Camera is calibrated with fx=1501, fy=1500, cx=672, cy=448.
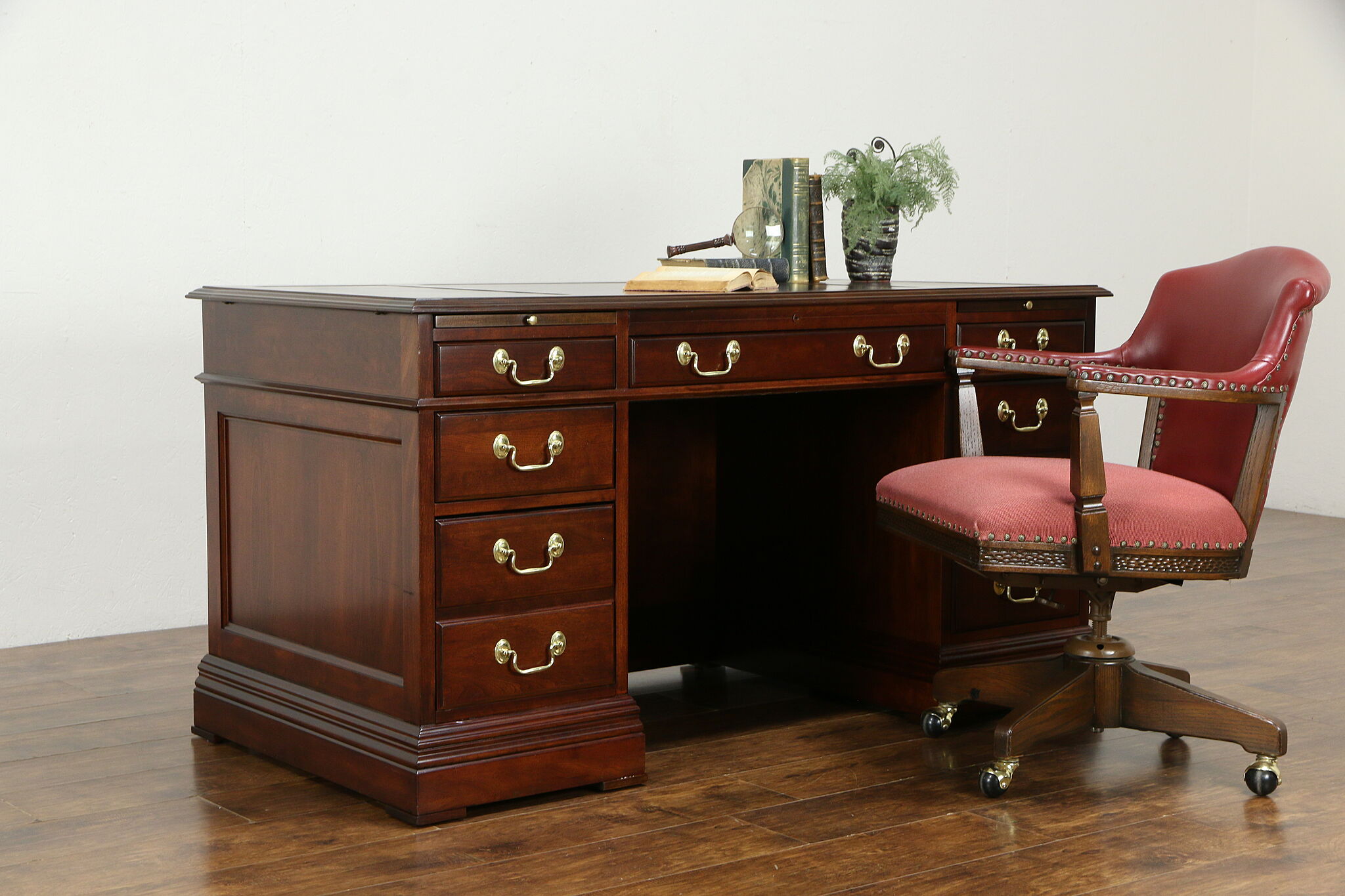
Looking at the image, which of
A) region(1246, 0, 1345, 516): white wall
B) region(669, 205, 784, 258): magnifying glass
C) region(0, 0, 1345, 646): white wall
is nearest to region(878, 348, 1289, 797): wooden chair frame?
region(669, 205, 784, 258): magnifying glass

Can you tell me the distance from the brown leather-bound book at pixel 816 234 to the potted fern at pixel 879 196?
64 millimetres

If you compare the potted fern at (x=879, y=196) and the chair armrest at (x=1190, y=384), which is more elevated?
the potted fern at (x=879, y=196)

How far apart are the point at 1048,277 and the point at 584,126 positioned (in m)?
1.98

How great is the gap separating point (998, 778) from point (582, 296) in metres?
1.04

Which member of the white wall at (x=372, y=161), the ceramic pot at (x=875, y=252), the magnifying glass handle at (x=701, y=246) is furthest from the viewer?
the white wall at (x=372, y=161)

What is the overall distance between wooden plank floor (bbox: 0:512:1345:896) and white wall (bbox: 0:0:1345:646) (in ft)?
1.80

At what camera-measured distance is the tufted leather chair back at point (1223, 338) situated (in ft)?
8.00

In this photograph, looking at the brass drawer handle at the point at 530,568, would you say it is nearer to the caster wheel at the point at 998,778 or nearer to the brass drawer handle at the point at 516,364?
the brass drawer handle at the point at 516,364

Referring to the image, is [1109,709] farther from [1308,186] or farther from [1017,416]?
[1308,186]

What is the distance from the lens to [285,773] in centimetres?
255

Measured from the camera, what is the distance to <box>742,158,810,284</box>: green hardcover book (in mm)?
3047

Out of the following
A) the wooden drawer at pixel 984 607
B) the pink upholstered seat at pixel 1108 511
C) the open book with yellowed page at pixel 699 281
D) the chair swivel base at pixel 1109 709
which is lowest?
the chair swivel base at pixel 1109 709

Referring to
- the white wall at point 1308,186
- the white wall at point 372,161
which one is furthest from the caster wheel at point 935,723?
the white wall at point 1308,186

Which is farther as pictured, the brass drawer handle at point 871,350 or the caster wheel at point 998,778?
the brass drawer handle at point 871,350
